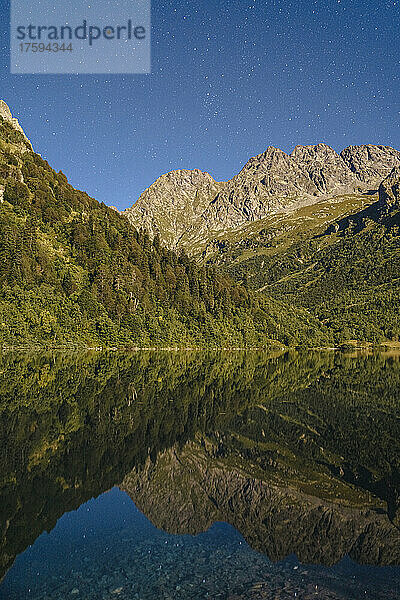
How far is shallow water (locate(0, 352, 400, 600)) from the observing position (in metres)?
9.59

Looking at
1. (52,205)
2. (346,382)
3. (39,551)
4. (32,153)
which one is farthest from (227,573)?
(32,153)

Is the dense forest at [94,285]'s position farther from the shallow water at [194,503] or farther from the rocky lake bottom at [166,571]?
the rocky lake bottom at [166,571]

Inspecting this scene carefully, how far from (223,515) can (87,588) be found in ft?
18.2

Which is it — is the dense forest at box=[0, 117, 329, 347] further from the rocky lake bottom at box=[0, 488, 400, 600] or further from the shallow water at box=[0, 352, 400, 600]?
the rocky lake bottom at box=[0, 488, 400, 600]

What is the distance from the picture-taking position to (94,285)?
374 feet

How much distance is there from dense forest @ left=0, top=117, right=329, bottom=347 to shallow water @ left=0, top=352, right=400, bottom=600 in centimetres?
7584

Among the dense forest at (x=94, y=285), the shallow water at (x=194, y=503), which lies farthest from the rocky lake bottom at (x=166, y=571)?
the dense forest at (x=94, y=285)

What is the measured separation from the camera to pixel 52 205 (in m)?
131

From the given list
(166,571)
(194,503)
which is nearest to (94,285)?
(194,503)

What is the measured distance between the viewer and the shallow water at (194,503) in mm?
9594

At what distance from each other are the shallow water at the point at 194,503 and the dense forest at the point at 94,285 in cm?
7584

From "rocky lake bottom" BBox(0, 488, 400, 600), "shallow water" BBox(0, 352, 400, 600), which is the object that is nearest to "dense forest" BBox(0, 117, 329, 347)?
"shallow water" BBox(0, 352, 400, 600)

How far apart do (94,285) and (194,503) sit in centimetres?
10507

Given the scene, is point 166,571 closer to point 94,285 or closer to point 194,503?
point 194,503
